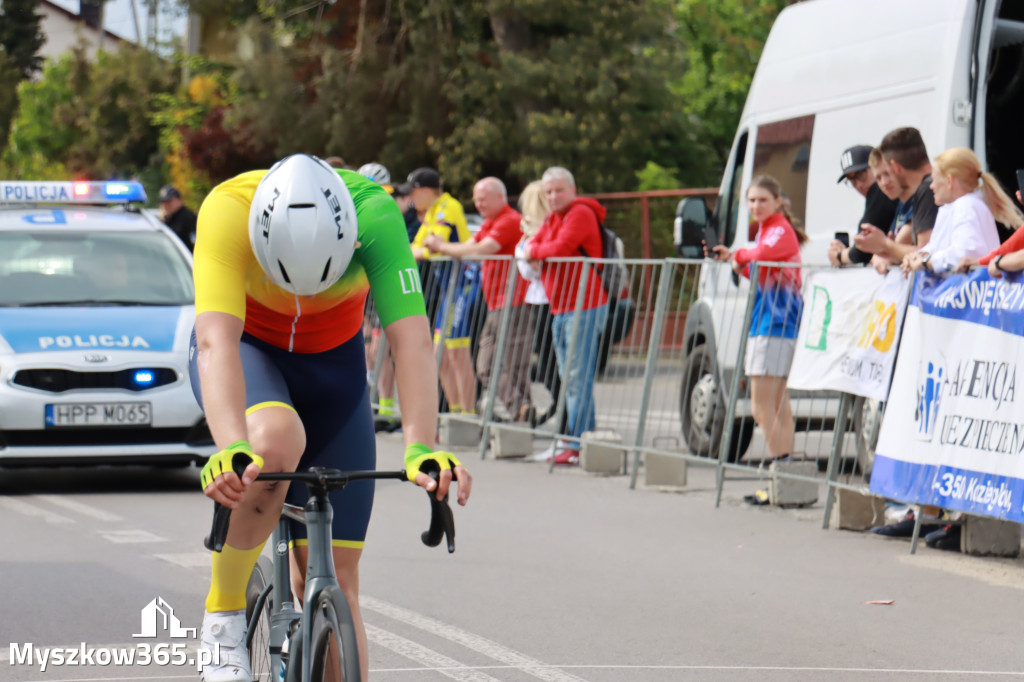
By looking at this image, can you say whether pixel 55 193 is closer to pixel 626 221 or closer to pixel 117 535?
pixel 117 535

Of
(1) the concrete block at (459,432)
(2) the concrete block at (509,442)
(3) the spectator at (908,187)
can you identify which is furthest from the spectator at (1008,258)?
(1) the concrete block at (459,432)

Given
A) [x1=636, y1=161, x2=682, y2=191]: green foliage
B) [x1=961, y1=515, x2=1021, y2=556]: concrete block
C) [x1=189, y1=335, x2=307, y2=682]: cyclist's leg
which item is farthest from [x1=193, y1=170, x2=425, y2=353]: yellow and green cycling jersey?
[x1=636, y1=161, x2=682, y2=191]: green foliage

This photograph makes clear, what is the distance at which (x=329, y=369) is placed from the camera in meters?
4.02

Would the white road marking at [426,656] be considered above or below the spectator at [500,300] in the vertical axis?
below

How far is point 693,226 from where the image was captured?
11.0 metres

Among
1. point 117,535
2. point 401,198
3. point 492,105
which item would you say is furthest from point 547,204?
point 492,105

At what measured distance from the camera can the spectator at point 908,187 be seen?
8297 millimetres

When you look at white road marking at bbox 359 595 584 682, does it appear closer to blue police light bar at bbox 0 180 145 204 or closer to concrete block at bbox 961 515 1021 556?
concrete block at bbox 961 515 1021 556

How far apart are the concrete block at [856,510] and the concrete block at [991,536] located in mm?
845

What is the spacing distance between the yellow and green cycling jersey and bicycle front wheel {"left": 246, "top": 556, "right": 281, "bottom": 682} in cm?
59

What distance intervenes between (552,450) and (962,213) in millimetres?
4277

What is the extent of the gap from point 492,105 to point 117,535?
69.3 ft

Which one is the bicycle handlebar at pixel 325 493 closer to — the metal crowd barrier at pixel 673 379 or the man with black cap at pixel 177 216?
the metal crowd barrier at pixel 673 379

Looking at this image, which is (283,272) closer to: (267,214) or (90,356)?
(267,214)
